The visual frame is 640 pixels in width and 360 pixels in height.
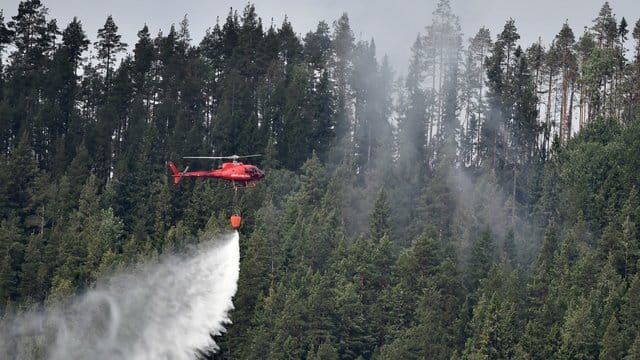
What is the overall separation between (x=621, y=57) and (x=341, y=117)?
32517mm

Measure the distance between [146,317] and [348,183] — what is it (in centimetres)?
4299

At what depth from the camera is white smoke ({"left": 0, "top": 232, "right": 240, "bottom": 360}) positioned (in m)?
89.1

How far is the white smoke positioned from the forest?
2943 millimetres

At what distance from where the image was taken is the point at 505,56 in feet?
503

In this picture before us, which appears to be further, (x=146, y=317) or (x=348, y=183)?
(x=348, y=183)

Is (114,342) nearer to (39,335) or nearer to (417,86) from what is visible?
(39,335)

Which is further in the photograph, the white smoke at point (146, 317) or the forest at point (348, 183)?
the forest at point (348, 183)

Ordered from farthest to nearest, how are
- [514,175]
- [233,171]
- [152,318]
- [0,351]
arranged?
[514,175] < [0,351] < [152,318] < [233,171]

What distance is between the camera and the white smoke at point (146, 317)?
89.1 metres

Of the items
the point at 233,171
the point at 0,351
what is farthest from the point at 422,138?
the point at 233,171

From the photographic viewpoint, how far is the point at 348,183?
13138 centimetres

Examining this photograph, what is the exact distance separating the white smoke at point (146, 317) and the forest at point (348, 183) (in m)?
2.94

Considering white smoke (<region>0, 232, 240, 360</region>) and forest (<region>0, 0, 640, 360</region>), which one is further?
forest (<region>0, 0, 640, 360</region>)

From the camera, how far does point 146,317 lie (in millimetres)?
92312
